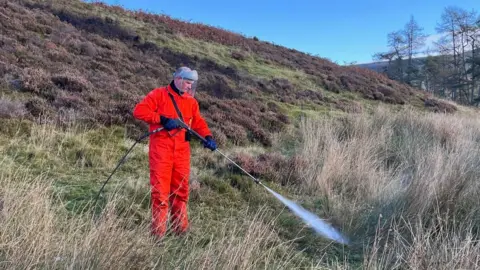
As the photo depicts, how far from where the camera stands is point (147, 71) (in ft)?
40.5

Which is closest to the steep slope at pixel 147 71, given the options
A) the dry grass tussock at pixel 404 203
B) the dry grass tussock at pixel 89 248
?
the dry grass tussock at pixel 404 203

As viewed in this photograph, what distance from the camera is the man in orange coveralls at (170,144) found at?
3.79 m

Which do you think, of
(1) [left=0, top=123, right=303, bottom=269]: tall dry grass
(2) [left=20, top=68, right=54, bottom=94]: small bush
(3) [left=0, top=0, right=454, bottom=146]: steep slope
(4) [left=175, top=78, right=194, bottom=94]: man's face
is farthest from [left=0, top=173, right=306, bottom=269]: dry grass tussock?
(2) [left=20, top=68, right=54, bottom=94]: small bush

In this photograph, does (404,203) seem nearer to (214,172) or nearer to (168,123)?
(168,123)

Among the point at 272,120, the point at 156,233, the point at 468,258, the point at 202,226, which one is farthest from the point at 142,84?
the point at 468,258

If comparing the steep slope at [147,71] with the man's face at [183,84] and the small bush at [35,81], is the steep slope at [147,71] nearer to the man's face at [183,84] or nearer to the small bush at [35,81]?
the small bush at [35,81]

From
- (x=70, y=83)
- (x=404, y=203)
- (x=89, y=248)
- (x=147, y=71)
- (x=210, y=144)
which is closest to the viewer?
(x=89, y=248)

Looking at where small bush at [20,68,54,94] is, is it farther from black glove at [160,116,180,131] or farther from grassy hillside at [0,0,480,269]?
black glove at [160,116,180,131]

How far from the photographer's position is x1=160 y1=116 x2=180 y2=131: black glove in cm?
371

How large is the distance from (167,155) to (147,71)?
9.07 metres

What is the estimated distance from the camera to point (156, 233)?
325 cm

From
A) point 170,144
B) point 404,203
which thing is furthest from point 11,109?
point 404,203

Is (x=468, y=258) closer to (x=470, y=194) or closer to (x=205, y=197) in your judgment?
(x=470, y=194)

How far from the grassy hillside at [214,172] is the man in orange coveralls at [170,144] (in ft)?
0.94
